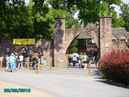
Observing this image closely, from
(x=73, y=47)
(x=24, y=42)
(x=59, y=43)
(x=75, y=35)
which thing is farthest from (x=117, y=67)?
(x=73, y=47)

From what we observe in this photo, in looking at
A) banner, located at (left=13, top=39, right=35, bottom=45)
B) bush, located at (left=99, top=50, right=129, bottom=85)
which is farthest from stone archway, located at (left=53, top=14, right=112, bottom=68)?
bush, located at (left=99, top=50, right=129, bottom=85)

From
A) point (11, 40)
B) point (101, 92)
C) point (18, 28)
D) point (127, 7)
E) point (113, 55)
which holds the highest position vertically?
point (127, 7)

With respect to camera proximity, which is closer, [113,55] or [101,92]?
[101,92]

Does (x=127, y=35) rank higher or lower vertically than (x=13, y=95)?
higher

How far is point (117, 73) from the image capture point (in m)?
13.1

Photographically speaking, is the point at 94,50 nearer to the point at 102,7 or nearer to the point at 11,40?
the point at 102,7

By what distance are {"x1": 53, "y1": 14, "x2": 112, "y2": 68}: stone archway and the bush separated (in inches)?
496

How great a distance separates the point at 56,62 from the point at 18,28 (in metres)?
13.0

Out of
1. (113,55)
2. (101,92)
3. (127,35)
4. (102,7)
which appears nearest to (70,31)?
(102,7)

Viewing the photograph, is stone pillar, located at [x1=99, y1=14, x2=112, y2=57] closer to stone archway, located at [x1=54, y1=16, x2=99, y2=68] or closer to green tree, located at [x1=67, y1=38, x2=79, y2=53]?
stone archway, located at [x1=54, y1=16, x2=99, y2=68]

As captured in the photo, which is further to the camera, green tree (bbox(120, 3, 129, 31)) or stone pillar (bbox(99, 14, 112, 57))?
green tree (bbox(120, 3, 129, 31))

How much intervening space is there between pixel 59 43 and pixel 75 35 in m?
2.09

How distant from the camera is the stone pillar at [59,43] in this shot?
1072 inches

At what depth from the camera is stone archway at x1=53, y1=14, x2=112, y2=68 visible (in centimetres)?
2678
